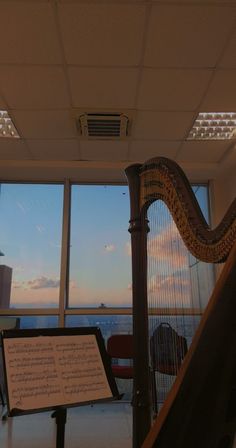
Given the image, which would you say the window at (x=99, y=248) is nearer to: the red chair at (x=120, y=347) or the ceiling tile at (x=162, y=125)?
the red chair at (x=120, y=347)

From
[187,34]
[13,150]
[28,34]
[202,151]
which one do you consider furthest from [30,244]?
[187,34]

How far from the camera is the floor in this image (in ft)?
8.66

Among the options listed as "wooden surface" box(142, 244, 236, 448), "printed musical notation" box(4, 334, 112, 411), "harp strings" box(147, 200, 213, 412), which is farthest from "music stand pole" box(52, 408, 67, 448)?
"wooden surface" box(142, 244, 236, 448)

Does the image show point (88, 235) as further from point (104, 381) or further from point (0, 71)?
point (104, 381)

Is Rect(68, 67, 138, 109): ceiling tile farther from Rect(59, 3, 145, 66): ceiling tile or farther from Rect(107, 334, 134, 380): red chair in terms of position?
Rect(107, 334, 134, 380): red chair

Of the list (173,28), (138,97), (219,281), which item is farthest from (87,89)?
(219,281)

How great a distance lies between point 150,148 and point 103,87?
3.83 ft

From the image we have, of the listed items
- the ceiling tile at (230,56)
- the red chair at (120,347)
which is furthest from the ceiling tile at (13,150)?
the red chair at (120,347)

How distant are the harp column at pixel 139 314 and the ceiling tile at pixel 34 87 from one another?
55.3 inches

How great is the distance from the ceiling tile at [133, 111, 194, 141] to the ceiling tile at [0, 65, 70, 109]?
0.72m

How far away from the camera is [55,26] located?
226 centimetres

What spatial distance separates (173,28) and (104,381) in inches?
80.9

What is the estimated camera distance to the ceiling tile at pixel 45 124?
3221 mm

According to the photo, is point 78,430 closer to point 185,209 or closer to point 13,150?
point 185,209
